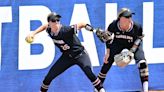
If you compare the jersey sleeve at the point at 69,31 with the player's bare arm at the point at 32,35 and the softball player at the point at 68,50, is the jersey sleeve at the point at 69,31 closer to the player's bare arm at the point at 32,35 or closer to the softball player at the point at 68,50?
the softball player at the point at 68,50

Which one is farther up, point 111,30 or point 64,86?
point 111,30

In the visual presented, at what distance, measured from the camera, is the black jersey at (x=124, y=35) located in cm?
958

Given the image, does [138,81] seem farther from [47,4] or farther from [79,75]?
[47,4]

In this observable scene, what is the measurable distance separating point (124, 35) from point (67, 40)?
2.95 feet

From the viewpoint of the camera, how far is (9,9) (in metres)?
10.6

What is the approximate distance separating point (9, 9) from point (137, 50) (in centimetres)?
240

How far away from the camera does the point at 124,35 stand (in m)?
9.66

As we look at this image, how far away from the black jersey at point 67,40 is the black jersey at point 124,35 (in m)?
0.56

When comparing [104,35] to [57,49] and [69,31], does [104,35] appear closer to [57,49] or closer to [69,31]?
[69,31]

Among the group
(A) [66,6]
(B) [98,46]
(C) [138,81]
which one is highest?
(A) [66,6]

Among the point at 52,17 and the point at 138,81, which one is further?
the point at 138,81

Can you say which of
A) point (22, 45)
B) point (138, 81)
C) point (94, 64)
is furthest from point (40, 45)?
point (138, 81)

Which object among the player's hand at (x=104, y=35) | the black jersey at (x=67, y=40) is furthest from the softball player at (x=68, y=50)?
the player's hand at (x=104, y=35)

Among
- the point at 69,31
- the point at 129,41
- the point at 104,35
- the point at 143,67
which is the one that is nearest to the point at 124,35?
the point at 129,41
